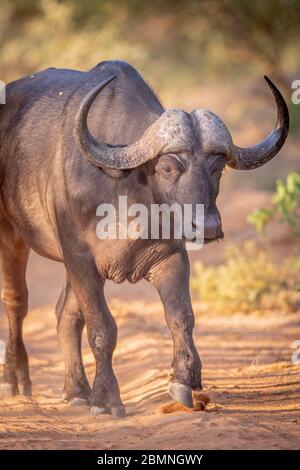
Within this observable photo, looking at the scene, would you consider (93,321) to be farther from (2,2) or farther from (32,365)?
(2,2)

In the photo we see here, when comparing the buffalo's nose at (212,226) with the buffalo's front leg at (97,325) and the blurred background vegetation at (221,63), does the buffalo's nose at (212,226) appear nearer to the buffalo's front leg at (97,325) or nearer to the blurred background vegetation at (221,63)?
the buffalo's front leg at (97,325)

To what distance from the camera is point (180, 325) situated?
7383mm

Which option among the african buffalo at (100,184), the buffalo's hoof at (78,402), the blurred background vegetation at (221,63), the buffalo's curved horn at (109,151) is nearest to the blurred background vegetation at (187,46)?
the blurred background vegetation at (221,63)

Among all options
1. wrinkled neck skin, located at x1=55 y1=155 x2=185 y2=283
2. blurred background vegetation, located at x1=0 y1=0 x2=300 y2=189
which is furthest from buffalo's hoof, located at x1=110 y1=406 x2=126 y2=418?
blurred background vegetation, located at x1=0 y1=0 x2=300 y2=189

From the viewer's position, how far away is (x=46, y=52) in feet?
64.1

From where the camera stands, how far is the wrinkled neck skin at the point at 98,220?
24.1ft

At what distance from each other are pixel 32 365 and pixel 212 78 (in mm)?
16870

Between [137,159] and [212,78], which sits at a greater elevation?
[212,78]

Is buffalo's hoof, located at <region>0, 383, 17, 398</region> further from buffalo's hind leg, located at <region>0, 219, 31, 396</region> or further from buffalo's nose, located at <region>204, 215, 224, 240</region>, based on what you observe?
buffalo's nose, located at <region>204, 215, 224, 240</region>

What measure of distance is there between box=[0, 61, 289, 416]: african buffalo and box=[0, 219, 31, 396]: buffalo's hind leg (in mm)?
12

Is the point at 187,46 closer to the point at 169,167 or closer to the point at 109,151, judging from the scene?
the point at 109,151

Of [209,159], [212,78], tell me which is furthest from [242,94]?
[209,159]

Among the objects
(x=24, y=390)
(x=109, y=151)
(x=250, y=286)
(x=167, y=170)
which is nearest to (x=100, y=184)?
(x=109, y=151)

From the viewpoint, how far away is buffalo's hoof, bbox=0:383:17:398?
8758 millimetres
